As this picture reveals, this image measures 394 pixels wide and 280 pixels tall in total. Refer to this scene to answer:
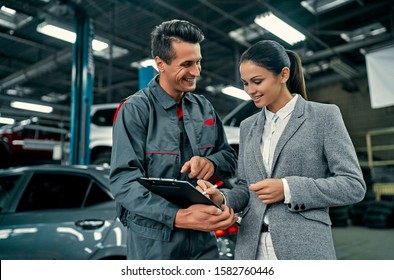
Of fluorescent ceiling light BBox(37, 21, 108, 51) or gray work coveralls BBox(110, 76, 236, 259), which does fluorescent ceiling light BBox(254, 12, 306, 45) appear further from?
gray work coveralls BBox(110, 76, 236, 259)

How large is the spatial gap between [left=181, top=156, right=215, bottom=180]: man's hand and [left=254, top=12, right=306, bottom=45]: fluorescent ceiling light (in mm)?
4352

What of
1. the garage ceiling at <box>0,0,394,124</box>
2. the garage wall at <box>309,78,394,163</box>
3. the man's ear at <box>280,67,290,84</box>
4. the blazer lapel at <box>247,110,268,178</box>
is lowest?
the blazer lapel at <box>247,110,268,178</box>

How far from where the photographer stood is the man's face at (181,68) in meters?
1.00

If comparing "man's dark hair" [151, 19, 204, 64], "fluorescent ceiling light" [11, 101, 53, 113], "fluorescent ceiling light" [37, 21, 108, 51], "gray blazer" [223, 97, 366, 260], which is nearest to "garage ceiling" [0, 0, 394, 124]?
"fluorescent ceiling light" [37, 21, 108, 51]

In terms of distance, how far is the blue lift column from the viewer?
3873mm

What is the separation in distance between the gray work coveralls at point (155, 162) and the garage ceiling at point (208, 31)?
3.87 meters

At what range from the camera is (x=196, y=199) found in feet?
2.77

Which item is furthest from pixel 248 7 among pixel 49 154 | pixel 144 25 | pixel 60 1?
pixel 49 154

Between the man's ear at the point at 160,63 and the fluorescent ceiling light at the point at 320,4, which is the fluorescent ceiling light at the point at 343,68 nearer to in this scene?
the fluorescent ceiling light at the point at 320,4

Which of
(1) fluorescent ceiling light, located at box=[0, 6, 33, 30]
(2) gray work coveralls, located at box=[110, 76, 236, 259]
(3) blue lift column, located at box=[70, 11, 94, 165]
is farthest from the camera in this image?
(1) fluorescent ceiling light, located at box=[0, 6, 33, 30]

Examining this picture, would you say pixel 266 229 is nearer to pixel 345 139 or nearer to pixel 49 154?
pixel 345 139

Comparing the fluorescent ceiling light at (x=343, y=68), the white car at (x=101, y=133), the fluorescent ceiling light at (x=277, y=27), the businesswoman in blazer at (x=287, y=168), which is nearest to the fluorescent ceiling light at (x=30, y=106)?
the white car at (x=101, y=133)

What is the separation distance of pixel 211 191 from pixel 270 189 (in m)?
0.17
